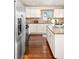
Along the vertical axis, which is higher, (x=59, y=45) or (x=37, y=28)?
(x=37, y=28)

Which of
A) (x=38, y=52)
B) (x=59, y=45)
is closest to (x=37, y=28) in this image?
(x=38, y=52)

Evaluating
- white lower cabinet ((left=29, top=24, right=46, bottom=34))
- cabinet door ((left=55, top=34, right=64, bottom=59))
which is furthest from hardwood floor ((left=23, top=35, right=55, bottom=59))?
white lower cabinet ((left=29, top=24, right=46, bottom=34))

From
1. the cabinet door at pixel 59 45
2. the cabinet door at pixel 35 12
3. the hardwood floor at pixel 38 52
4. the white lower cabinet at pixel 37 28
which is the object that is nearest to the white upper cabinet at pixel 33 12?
the cabinet door at pixel 35 12

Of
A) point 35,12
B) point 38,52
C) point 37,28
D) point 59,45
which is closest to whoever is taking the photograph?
point 59,45

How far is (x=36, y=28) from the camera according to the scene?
1118cm

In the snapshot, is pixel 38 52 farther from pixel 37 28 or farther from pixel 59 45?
pixel 37 28

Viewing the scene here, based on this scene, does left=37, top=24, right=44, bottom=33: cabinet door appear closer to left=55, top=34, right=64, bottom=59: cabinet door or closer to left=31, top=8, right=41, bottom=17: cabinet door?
left=31, top=8, right=41, bottom=17: cabinet door
